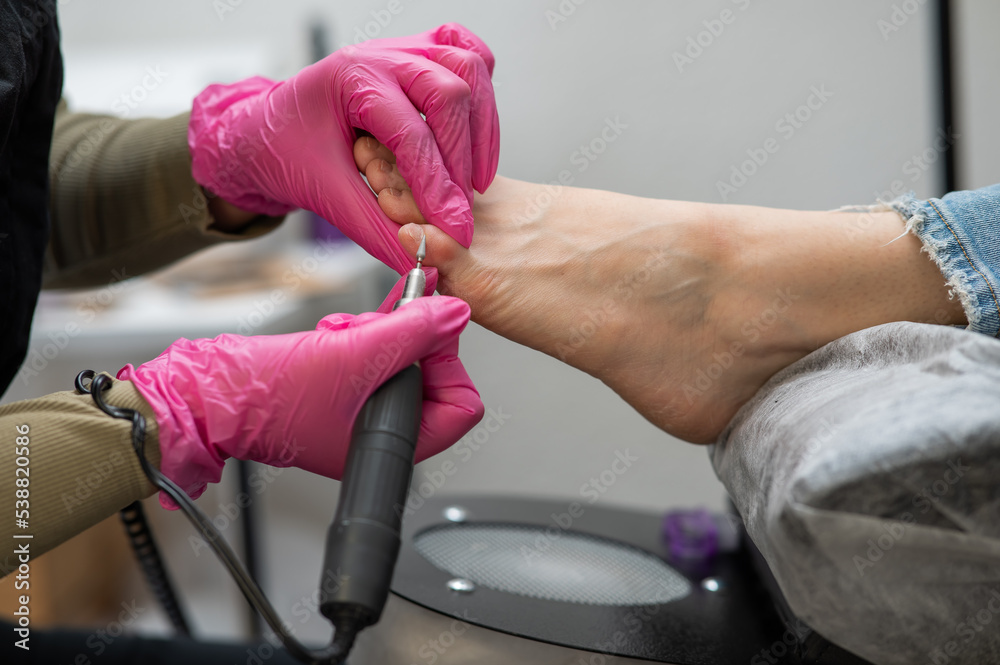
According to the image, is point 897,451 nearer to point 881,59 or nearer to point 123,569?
point 881,59

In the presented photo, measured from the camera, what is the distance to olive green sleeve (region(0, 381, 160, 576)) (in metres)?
0.48

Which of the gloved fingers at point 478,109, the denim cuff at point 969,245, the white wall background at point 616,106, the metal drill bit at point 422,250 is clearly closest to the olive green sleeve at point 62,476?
the metal drill bit at point 422,250

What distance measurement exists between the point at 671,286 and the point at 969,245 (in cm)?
26

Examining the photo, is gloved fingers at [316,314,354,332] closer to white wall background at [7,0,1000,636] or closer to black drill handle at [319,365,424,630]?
black drill handle at [319,365,424,630]

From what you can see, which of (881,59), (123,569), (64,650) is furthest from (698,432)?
(123,569)

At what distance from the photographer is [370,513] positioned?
1.33ft

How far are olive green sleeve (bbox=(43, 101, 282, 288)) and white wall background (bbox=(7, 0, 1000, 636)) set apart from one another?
733 millimetres

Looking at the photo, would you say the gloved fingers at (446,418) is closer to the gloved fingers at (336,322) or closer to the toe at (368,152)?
the gloved fingers at (336,322)

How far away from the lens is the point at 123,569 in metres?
1.67

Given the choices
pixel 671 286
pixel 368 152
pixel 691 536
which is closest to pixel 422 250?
pixel 368 152

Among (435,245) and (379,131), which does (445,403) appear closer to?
(435,245)

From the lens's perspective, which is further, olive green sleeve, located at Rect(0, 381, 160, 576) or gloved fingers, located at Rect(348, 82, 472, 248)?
gloved fingers, located at Rect(348, 82, 472, 248)

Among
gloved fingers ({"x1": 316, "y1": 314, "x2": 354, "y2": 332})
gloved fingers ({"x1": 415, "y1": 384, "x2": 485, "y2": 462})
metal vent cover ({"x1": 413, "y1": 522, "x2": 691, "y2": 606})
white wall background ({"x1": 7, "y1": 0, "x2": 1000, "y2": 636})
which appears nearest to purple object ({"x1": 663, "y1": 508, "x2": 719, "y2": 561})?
metal vent cover ({"x1": 413, "y1": 522, "x2": 691, "y2": 606})

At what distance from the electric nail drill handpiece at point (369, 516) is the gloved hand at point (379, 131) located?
25 centimetres
